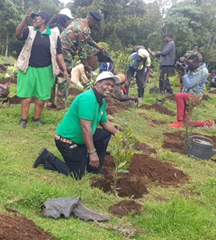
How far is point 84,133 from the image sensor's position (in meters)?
4.28

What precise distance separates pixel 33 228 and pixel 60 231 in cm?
33

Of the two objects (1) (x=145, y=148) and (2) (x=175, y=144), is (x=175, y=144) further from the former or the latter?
(1) (x=145, y=148)

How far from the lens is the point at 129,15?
29922 mm

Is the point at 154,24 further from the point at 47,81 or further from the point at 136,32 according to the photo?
the point at 47,81

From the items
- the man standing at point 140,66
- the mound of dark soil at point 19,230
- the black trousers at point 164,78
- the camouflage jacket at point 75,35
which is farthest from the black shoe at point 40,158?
the black trousers at point 164,78

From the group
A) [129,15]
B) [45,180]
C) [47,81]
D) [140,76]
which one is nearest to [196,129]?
[140,76]

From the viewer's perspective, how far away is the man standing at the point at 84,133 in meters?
4.30

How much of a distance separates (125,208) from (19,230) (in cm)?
144

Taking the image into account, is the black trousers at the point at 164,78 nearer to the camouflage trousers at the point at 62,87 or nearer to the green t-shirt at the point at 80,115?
the camouflage trousers at the point at 62,87

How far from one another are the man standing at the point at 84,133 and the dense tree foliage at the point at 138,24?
72.3ft

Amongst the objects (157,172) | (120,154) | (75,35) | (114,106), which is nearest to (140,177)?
(157,172)

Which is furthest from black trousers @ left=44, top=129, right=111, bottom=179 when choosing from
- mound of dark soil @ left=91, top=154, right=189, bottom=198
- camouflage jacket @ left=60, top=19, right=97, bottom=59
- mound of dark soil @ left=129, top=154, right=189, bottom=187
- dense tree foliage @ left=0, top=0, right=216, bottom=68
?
dense tree foliage @ left=0, top=0, right=216, bottom=68

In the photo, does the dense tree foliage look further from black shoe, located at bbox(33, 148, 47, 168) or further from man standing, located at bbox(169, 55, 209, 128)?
black shoe, located at bbox(33, 148, 47, 168)

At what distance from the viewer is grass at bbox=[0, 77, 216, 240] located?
131 inches
